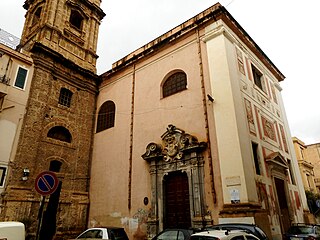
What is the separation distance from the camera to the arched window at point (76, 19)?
1738 centimetres

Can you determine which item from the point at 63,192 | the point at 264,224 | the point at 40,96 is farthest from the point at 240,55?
the point at 63,192

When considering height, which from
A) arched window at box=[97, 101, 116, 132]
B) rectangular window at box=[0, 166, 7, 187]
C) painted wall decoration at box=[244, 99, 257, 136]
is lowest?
rectangular window at box=[0, 166, 7, 187]

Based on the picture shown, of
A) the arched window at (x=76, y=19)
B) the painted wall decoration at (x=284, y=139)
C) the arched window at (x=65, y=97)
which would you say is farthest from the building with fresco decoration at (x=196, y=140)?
the arched window at (x=76, y=19)

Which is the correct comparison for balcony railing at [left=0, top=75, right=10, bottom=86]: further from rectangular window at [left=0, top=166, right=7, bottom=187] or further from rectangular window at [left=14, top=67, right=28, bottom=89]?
rectangular window at [left=0, top=166, right=7, bottom=187]

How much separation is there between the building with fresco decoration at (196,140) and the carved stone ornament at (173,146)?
0.15 feet

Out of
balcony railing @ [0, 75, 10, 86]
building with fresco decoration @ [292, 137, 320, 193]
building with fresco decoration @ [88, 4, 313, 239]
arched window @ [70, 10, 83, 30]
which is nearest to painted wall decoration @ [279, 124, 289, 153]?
building with fresco decoration @ [88, 4, 313, 239]

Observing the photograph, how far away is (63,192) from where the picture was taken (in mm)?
12781

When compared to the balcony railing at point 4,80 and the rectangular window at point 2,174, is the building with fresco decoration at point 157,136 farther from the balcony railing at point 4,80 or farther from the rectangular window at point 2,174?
the balcony railing at point 4,80

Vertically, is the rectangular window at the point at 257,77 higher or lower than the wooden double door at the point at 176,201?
higher

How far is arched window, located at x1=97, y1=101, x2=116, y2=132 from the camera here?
48.6 ft

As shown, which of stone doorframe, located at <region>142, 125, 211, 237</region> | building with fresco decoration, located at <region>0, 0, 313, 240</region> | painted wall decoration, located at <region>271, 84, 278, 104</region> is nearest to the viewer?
stone doorframe, located at <region>142, 125, 211, 237</region>

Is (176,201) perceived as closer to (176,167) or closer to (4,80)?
(176,167)

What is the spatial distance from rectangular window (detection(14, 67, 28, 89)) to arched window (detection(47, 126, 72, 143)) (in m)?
2.69

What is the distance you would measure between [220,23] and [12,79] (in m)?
10.2
